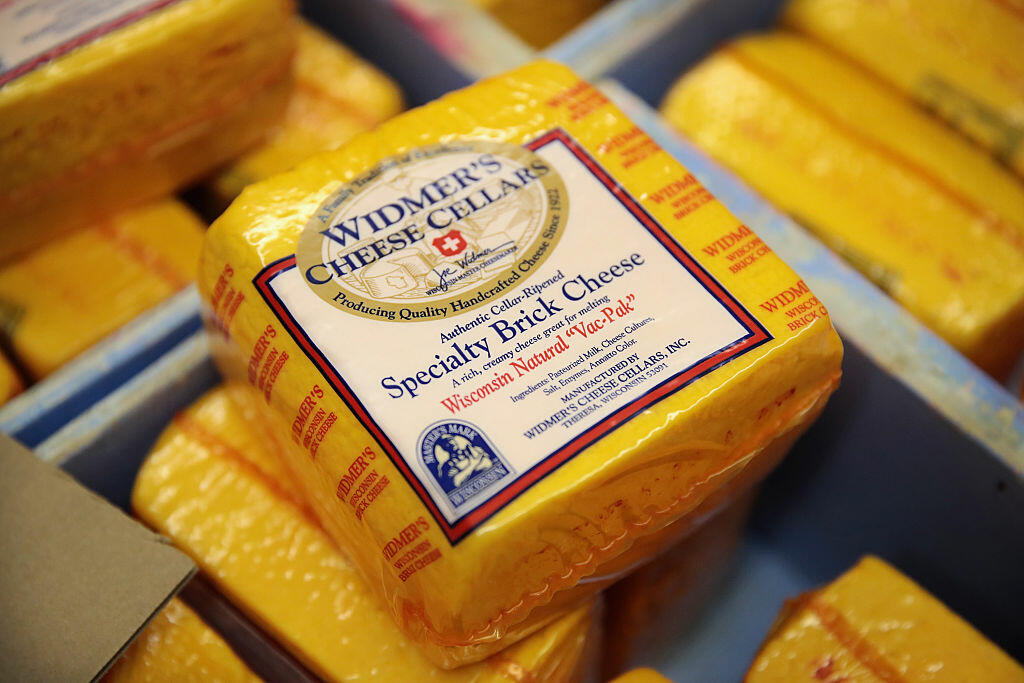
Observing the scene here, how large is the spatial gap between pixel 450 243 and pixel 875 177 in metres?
0.74

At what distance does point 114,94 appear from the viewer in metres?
1.05

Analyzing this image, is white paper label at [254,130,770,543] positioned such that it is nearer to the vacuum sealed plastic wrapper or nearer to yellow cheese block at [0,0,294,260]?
the vacuum sealed plastic wrapper

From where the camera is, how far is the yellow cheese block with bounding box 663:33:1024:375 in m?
1.10

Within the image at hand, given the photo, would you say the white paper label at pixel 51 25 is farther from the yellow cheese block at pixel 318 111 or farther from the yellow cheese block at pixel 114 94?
the yellow cheese block at pixel 318 111

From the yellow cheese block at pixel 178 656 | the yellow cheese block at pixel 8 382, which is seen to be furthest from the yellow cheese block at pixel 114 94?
the yellow cheese block at pixel 178 656

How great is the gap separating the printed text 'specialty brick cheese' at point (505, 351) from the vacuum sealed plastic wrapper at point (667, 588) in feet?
0.40

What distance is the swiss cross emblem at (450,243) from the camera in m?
0.79

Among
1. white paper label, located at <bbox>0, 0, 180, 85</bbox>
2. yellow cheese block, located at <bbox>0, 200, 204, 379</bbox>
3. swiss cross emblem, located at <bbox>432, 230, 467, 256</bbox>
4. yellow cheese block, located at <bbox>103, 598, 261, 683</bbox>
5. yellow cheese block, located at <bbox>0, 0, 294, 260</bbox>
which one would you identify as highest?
white paper label, located at <bbox>0, 0, 180, 85</bbox>

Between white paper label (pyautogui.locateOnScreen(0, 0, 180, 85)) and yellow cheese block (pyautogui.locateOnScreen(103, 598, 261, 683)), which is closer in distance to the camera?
yellow cheese block (pyautogui.locateOnScreen(103, 598, 261, 683))

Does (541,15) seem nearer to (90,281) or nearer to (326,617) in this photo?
(90,281)

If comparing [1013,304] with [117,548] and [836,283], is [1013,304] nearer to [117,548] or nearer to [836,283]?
[836,283]

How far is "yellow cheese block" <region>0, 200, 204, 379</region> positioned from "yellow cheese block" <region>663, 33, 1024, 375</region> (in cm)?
83

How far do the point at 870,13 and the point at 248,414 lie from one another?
122cm

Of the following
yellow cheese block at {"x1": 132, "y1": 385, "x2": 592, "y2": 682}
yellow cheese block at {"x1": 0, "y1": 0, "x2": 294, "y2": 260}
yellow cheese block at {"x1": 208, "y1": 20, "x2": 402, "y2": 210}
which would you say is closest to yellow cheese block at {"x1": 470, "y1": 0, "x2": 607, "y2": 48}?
yellow cheese block at {"x1": 208, "y1": 20, "x2": 402, "y2": 210}
